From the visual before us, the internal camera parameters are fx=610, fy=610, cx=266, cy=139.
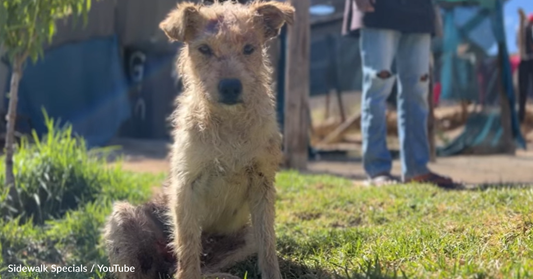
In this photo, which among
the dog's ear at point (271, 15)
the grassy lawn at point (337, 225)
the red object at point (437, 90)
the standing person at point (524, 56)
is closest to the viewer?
the grassy lawn at point (337, 225)

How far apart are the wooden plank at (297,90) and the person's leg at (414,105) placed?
1789mm

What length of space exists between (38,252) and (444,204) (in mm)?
2921

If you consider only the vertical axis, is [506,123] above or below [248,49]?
below

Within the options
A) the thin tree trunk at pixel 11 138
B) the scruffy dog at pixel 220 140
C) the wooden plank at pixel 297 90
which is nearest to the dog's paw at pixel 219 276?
the scruffy dog at pixel 220 140

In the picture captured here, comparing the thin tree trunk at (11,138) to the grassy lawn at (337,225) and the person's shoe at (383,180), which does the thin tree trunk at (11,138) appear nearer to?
the grassy lawn at (337,225)

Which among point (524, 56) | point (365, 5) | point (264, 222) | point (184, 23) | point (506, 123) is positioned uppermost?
point (365, 5)

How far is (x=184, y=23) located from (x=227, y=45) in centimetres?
29

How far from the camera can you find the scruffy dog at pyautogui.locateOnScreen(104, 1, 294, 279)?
301 centimetres

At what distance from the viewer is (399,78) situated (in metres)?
5.45

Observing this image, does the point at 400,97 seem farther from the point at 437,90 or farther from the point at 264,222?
the point at 437,90

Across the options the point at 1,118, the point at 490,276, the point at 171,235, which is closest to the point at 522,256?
the point at 490,276

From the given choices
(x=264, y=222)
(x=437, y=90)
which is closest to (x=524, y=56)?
(x=437, y=90)

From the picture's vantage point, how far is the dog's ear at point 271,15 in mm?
3297

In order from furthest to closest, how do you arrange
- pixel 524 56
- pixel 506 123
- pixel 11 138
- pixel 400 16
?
pixel 524 56, pixel 506 123, pixel 400 16, pixel 11 138
